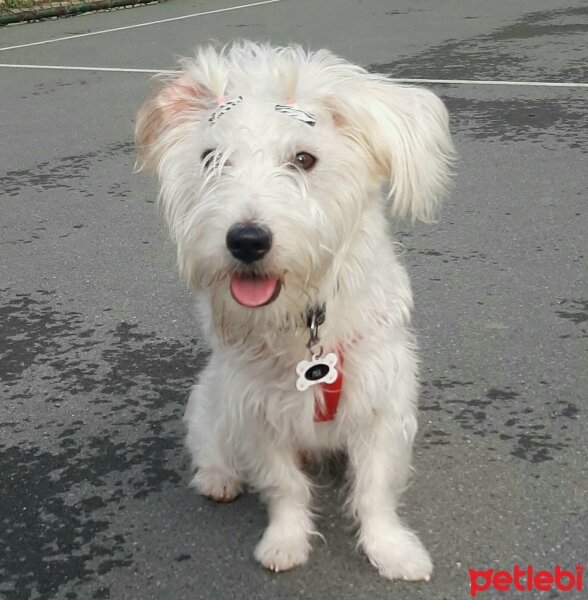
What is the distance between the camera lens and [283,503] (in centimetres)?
277

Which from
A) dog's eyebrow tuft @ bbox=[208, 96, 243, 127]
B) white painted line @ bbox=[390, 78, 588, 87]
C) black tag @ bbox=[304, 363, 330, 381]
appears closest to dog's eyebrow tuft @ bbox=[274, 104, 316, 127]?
dog's eyebrow tuft @ bbox=[208, 96, 243, 127]

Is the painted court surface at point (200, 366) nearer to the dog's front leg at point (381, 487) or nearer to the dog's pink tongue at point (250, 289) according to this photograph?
the dog's front leg at point (381, 487)

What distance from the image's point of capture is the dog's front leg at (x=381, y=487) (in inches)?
104

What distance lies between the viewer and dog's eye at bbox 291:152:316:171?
2.30 m

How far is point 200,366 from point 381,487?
4.35ft

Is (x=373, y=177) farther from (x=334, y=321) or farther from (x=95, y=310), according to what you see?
(x=95, y=310)

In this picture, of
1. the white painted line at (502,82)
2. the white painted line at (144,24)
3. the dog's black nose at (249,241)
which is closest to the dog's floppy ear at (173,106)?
the dog's black nose at (249,241)

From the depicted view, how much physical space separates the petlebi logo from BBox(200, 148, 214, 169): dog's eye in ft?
4.71

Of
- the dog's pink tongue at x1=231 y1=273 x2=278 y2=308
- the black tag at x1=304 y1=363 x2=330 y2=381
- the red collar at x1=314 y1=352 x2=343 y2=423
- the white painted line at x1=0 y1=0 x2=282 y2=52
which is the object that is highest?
the dog's pink tongue at x1=231 y1=273 x2=278 y2=308

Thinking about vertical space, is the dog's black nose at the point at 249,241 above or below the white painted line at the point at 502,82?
above

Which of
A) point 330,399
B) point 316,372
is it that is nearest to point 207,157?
point 316,372

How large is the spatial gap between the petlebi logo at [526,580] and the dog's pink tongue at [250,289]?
109 cm

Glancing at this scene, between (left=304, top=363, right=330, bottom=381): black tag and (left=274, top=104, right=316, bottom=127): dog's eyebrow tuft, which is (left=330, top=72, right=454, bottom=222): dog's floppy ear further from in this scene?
(left=304, top=363, right=330, bottom=381): black tag

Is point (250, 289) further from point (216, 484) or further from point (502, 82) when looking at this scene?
point (502, 82)
